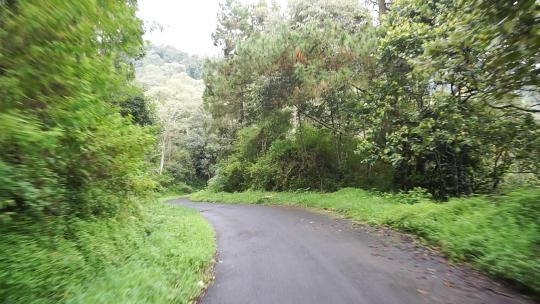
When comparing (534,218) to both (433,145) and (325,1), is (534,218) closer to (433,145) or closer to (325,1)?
(433,145)

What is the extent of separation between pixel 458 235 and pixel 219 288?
482 cm

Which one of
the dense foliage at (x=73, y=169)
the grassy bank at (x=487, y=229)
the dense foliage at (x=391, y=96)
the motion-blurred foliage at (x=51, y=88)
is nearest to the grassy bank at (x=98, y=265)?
the dense foliage at (x=73, y=169)

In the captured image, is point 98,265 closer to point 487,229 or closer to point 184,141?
point 487,229

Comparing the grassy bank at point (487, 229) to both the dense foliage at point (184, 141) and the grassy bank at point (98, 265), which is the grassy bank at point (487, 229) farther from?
the dense foliage at point (184, 141)

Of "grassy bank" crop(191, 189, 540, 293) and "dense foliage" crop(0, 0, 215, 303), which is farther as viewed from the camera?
"grassy bank" crop(191, 189, 540, 293)

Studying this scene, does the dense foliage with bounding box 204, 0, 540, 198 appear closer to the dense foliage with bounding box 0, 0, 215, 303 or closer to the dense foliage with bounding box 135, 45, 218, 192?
the dense foliage with bounding box 0, 0, 215, 303

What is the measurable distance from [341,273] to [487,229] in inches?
121

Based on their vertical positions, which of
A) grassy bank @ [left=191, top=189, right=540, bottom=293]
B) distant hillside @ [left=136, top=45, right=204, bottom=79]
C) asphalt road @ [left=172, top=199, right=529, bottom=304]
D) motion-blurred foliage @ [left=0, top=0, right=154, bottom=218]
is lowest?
asphalt road @ [left=172, top=199, right=529, bottom=304]

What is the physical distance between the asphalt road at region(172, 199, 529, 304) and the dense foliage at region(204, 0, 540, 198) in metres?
3.92

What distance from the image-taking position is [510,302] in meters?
4.54

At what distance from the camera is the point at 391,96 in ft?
48.5

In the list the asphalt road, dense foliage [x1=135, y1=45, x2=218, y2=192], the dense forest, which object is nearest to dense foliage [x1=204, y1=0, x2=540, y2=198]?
the dense forest

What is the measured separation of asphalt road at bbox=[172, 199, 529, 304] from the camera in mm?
4852

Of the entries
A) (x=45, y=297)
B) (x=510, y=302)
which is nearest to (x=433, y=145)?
(x=510, y=302)
